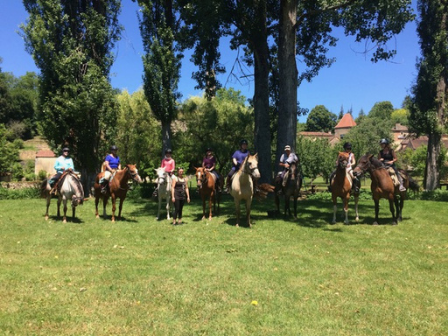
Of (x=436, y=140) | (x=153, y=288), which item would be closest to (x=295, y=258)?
(x=153, y=288)

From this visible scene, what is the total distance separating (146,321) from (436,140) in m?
25.0

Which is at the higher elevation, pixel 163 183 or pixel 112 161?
pixel 112 161

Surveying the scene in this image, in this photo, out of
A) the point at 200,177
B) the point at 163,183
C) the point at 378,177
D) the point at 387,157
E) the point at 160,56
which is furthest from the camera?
the point at 160,56

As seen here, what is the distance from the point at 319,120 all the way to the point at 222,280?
130 m

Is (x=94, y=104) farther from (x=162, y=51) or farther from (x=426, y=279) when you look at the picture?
(x=426, y=279)

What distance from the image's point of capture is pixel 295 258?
7.18 meters

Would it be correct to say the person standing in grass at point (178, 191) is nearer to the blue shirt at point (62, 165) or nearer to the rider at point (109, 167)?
the rider at point (109, 167)

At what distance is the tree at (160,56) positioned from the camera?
682 inches

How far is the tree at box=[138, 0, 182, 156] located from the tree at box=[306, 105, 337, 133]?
11395 cm

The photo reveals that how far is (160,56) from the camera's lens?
17.3m

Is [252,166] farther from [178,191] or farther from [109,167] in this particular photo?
[109,167]

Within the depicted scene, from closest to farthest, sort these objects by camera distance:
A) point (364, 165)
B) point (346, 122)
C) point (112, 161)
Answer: point (364, 165), point (112, 161), point (346, 122)

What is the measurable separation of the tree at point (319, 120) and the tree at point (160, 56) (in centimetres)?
11395

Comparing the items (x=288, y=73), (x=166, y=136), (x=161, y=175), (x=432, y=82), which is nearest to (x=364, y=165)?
(x=288, y=73)
